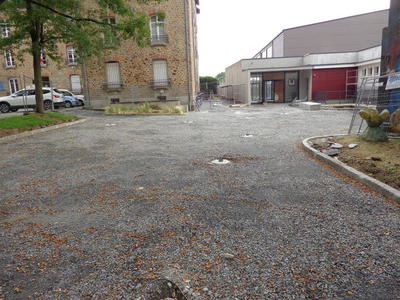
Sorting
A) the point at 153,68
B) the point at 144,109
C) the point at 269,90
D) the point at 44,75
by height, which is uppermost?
the point at 44,75

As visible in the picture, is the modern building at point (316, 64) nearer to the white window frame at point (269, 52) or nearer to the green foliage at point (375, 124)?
the white window frame at point (269, 52)

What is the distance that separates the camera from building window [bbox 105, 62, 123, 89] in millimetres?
23234

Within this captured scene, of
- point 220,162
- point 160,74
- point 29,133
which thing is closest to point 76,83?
point 160,74

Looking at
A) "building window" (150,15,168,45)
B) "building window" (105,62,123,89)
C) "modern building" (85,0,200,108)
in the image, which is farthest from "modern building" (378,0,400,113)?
"building window" (105,62,123,89)

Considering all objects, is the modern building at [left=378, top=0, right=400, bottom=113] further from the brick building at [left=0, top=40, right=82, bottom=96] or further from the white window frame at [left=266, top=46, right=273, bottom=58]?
the white window frame at [left=266, top=46, right=273, bottom=58]

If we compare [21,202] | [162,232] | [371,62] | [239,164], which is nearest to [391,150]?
[239,164]

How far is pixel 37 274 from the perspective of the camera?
270 cm

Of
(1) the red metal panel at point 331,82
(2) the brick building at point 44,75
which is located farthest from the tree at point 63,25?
(2) the brick building at point 44,75

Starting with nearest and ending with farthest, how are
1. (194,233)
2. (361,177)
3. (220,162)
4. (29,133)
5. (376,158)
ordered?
(194,233) → (361,177) → (376,158) → (220,162) → (29,133)

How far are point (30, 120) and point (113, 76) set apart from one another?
449 inches

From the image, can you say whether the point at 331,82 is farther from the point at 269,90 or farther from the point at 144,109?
the point at 144,109

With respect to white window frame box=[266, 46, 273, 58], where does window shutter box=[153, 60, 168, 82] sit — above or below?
below

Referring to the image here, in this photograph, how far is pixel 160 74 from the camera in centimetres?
2306

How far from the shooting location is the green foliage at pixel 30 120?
1162 centimetres
